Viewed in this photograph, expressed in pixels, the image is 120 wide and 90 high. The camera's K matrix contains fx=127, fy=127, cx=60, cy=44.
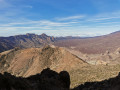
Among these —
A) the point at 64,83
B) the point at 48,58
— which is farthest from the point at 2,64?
the point at 64,83

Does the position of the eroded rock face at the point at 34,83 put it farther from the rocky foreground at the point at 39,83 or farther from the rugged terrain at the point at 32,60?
the rugged terrain at the point at 32,60

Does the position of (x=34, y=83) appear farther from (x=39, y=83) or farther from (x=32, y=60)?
(x=32, y=60)

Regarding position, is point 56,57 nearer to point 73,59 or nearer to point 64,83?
point 73,59

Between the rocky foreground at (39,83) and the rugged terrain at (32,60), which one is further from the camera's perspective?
the rugged terrain at (32,60)

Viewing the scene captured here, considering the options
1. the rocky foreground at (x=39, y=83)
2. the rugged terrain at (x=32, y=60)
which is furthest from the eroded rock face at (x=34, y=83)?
the rugged terrain at (x=32, y=60)

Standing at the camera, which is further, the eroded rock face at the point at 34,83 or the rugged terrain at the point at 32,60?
the rugged terrain at the point at 32,60

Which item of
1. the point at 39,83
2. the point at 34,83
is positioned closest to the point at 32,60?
the point at 34,83

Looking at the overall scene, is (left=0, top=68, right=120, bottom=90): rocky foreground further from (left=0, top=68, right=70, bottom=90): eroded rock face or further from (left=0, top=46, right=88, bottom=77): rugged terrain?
(left=0, top=46, right=88, bottom=77): rugged terrain

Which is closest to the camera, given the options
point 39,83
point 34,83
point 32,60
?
point 39,83

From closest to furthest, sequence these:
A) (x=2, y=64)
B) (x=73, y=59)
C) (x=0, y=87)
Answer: (x=0, y=87), (x=73, y=59), (x=2, y=64)

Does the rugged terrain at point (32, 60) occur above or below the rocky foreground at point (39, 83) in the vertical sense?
below

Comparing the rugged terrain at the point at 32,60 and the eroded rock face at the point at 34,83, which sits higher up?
the eroded rock face at the point at 34,83
